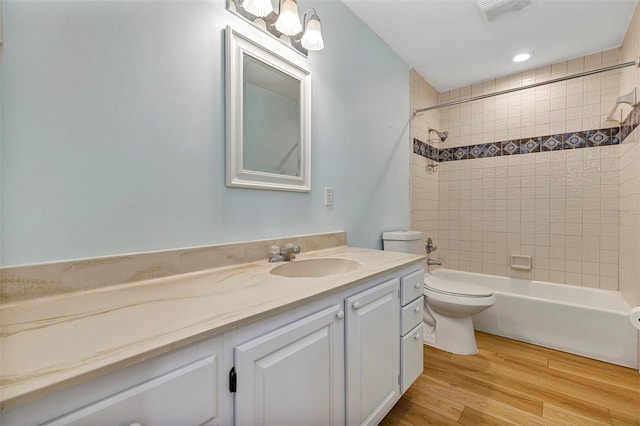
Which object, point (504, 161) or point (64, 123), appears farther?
point (504, 161)

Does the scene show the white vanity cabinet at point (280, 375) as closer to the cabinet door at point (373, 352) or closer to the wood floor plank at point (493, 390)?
the cabinet door at point (373, 352)

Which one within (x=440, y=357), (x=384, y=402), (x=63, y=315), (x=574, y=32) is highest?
(x=574, y=32)

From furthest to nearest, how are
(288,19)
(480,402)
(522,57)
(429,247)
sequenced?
(429,247) < (522,57) < (480,402) < (288,19)

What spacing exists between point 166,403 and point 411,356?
1201 millimetres

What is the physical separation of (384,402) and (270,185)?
43.4 inches

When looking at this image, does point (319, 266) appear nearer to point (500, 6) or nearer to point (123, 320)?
point (123, 320)

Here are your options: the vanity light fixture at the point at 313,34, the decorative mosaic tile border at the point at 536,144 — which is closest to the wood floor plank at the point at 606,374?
the decorative mosaic tile border at the point at 536,144

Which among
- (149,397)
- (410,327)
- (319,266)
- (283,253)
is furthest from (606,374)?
(149,397)

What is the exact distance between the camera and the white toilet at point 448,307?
1900mm

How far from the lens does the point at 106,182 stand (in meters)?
0.85

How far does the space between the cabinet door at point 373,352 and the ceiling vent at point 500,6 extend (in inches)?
71.7

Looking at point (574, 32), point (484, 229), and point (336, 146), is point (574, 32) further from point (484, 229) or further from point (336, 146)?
point (336, 146)

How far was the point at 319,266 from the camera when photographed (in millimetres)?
1404

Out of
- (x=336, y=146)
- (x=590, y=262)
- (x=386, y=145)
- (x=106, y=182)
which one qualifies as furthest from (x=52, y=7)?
(x=590, y=262)
